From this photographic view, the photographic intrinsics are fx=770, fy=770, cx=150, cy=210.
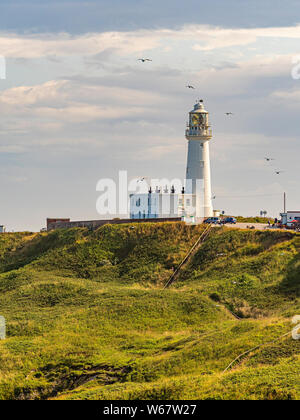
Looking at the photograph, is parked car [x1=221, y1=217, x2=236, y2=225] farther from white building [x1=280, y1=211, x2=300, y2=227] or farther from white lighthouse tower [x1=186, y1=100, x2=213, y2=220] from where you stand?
white building [x1=280, y1=211, x2=300, y2=227]

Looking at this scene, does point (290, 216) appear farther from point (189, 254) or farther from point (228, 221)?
point (189, 254)

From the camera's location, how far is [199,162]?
3561 inches

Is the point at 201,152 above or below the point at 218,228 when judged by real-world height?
above

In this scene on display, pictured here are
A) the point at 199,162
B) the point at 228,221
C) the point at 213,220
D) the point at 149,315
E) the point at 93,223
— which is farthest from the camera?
the point at 93,223

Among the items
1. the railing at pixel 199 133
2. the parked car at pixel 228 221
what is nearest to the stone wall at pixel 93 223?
the parked car at pixel 228 221

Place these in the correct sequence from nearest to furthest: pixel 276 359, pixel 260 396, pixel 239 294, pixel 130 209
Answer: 1. pixel 260 396
2. pixel 276 359
3. pixel 239 294
4. pixel 130 209

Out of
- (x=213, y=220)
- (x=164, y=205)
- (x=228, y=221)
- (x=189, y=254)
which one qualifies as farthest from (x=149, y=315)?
(x=164, y=205)

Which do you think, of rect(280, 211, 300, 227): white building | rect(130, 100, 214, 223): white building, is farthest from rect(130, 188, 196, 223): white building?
rect(280, 211, 300, 227): white building

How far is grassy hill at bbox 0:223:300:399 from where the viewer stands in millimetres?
45469

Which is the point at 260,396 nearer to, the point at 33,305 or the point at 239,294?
the point at 239,294

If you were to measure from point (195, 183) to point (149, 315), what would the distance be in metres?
32.3

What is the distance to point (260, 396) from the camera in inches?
1547

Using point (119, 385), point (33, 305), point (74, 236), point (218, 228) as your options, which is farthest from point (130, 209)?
point (119, 385)

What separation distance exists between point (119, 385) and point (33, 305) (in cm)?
2347
